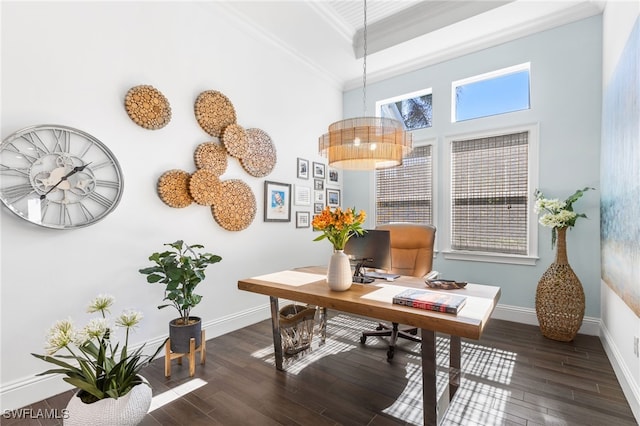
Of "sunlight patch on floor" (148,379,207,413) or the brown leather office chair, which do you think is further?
the brown leather office chair

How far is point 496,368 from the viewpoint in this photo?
2.40 meters

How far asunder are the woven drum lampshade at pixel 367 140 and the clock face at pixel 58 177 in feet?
5.56

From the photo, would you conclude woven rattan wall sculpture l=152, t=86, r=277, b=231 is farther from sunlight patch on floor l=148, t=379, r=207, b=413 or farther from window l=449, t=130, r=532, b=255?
window l=449, t=130, r=532, b=255

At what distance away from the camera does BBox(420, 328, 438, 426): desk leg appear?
62.1 inches

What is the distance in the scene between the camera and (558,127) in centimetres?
324

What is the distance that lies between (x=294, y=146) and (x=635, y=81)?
3109 mm

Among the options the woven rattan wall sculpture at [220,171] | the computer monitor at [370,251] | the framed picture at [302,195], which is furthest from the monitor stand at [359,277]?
the framed picture at [302,195]

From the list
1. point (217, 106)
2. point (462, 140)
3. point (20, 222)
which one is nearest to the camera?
point (20, 222)

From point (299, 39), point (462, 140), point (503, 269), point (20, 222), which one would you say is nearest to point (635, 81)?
point (462, 140)

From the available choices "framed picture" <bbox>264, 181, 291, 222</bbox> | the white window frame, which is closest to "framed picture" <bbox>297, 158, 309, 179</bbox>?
"framed picture" <bbox>264, 181, 291, 222</bbox>

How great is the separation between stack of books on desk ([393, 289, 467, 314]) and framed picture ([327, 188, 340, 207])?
292 cm

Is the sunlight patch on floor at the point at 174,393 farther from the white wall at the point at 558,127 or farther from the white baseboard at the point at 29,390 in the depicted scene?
the white wall at the point at 558,127

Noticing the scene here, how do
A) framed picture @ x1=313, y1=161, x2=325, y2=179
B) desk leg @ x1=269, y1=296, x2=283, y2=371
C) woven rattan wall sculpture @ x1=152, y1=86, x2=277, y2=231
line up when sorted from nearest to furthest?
desk leg @ x1=269, y1=296, x2=283, y2=371, woven rattan wall sculpture @ x1=152, y1=86, x2=277, y2=231, framed picture @ x1=313, y1=161, x2=325, y2=179

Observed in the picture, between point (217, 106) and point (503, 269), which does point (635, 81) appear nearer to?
point (503, 269)
